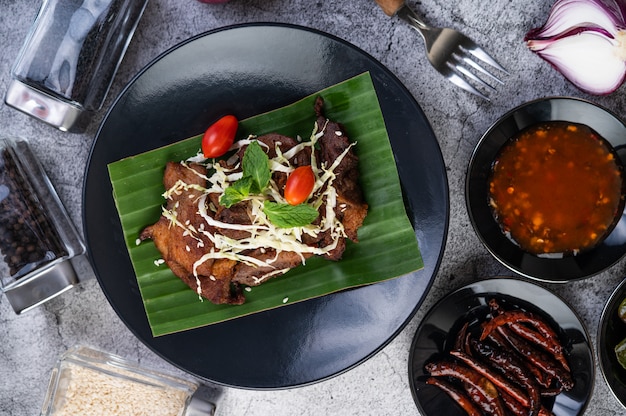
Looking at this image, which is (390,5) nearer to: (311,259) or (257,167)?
(257,167)

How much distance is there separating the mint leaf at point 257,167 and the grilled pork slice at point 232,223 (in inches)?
6.2

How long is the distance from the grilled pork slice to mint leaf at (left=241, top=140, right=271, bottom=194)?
16 centimetres

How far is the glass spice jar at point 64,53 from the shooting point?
3434mm

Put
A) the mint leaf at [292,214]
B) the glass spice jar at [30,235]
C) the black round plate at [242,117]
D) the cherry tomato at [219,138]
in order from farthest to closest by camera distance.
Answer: the glass spice jar at [30,235], the black round plate at [242,117], the cherry tomato at [219,138], the mint leaf at [292,214]

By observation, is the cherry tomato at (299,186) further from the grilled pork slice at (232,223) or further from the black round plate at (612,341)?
the black round plate at (612,341)

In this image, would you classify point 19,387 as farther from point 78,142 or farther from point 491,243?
point 491,243

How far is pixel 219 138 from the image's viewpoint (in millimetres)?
3199

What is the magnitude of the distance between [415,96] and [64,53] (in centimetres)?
218

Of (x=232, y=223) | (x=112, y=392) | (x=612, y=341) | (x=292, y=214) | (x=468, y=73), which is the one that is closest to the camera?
(x=292, y=214)

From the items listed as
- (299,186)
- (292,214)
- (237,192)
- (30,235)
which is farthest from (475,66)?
(30,235)

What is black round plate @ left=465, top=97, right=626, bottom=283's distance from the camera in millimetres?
3386

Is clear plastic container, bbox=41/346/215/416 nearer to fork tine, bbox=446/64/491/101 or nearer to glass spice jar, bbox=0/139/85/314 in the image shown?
glass spice jar, bbox=0/139/85/314

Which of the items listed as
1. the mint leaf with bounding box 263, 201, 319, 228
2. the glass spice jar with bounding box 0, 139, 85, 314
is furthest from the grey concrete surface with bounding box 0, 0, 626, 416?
the mint leaf with bounding box 263, 201, 319, 228

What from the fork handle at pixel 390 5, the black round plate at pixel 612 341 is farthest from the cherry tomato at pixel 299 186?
the black round plate at pixel 612 341
